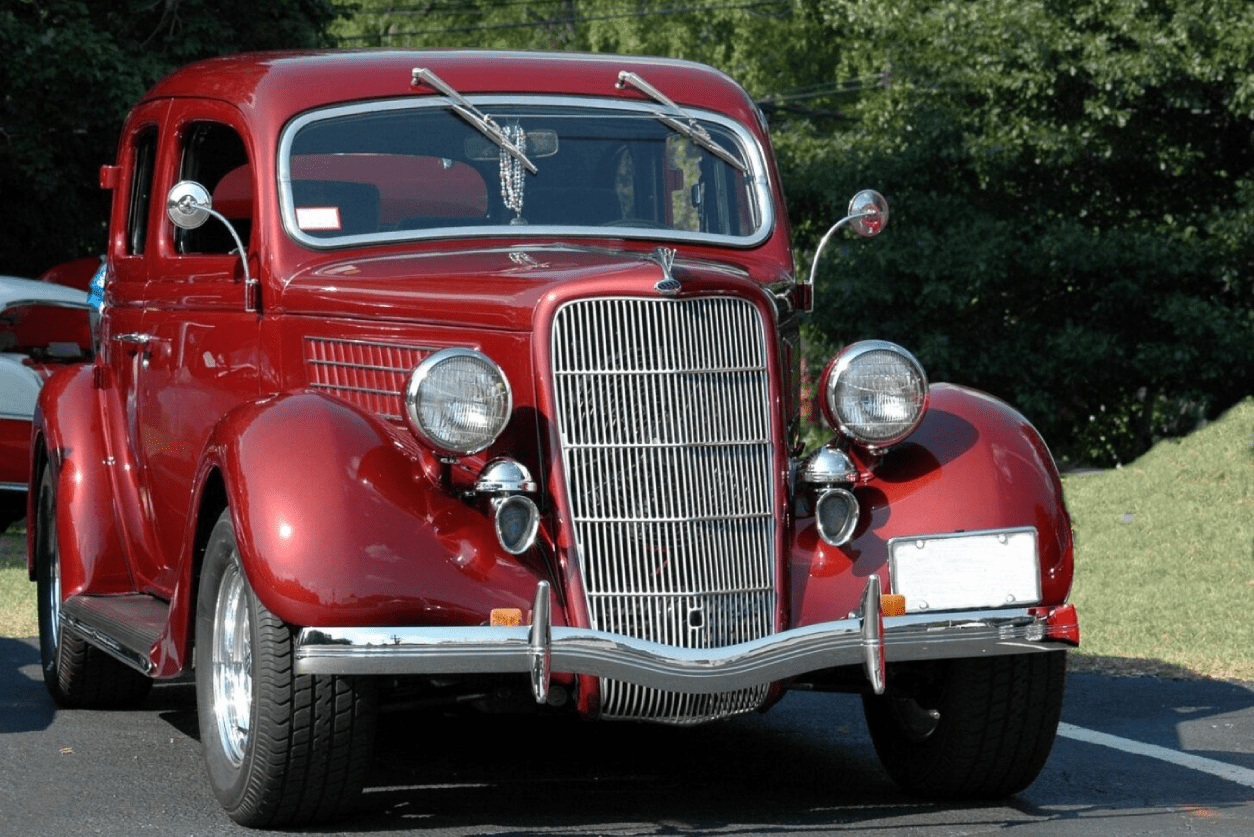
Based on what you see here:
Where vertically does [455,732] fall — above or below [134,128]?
below

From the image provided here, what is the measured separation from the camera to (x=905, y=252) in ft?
76.9

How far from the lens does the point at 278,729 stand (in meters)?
5.02

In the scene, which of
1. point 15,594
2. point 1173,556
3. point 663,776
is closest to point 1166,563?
point 1173,556

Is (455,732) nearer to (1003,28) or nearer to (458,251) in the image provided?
(458,251)

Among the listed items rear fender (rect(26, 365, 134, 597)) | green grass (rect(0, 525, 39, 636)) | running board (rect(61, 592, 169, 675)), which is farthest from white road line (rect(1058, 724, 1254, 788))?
green grass (rect(0, 525, 39, 636))

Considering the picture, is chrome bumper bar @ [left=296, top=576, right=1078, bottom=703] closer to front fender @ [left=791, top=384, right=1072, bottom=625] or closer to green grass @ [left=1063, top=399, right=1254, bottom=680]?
front fender @ [left=791, top=384, right=1072, bottom=625]

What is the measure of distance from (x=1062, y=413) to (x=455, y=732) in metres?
18.2

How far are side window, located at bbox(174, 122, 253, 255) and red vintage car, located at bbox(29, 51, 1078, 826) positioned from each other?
1.0 inches

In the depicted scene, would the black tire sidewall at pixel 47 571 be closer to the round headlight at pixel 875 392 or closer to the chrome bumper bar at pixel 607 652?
the chrome bumper bar at pixel 607 652

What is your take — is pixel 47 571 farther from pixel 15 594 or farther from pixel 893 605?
pixel 893 605

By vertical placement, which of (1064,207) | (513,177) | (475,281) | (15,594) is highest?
(513,177)

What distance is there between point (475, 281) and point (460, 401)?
60 centimetres

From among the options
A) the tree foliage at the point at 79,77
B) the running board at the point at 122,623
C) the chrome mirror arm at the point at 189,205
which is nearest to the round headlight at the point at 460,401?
the chrome mirror arm at the point at 189,205

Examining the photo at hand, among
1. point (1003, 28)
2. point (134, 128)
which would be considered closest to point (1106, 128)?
point (1003, 28)
